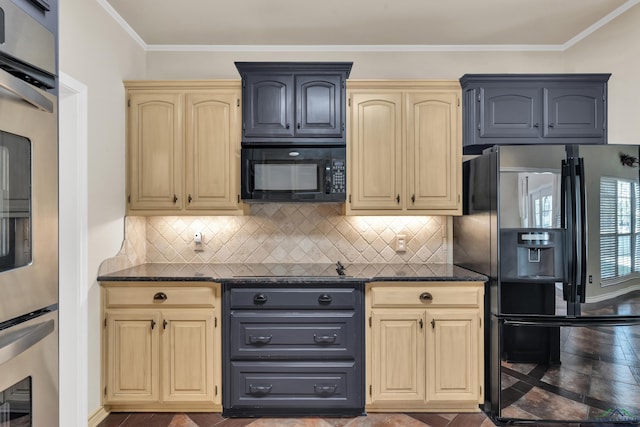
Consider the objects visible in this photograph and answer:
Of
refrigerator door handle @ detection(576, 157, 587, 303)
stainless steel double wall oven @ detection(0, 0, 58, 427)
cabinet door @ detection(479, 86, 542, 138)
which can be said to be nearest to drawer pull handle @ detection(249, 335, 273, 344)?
stainless steel double wall oven @ detection(0, 0, 58, 427)

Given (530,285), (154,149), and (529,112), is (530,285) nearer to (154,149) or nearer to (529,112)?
(529,112)

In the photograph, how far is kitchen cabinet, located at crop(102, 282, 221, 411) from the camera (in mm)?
2369

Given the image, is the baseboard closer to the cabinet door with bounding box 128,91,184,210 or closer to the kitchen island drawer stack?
the kitchen island drawer stack

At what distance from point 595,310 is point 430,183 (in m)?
1.28

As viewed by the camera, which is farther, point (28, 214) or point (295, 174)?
point (295, 174)

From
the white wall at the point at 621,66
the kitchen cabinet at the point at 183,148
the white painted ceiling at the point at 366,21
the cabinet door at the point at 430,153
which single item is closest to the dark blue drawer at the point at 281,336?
the kitchen cabinet at the point at 183,148

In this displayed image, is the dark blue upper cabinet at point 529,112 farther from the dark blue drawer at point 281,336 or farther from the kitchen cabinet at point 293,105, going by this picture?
the dark blue drawer at point 281,336

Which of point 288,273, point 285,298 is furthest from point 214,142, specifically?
point 285,298

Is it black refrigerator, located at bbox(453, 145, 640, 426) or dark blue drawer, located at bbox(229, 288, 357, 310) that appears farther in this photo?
dark blue drawer, located at bbox(229, 288, 357, 310)

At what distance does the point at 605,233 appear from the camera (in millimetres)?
2201

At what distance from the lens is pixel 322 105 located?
104 inches

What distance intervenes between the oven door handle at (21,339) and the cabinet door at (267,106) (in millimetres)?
1870

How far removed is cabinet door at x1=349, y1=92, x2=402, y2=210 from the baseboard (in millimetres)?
2260

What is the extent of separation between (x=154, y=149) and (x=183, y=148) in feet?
0.72
